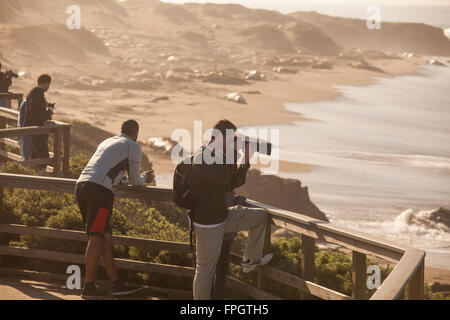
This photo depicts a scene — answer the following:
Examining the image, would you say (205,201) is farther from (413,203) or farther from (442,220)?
(413,203)

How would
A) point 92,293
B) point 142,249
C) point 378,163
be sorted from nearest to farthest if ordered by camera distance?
point 92,293 → point 142,249 → point 378,163

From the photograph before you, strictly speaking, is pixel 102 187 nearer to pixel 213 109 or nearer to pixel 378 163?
pixel 378 163

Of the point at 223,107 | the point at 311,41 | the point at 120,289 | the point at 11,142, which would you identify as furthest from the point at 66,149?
the point at 311,41

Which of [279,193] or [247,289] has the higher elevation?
[247,289]

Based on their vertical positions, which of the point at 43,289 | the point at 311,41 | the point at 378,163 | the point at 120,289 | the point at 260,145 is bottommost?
the point at 378,163

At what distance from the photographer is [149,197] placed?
697 centimetres

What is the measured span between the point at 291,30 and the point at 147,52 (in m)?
52.1

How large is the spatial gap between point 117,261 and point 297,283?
1.99 m

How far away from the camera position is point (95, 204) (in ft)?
20.9

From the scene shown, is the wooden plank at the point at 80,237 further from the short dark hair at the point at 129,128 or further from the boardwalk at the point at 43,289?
the short dark hair at the point at 129,128

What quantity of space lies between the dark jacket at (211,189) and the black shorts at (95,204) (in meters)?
0.93

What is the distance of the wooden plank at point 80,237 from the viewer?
23.0 feet

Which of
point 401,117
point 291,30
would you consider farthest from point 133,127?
point 291,30

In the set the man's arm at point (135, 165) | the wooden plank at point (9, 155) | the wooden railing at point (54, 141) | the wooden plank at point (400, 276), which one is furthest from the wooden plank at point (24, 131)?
the wooden plank at point (400, 276)
